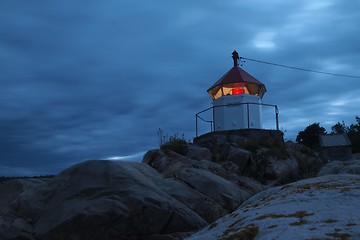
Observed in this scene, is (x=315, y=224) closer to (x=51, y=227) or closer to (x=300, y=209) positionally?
(x=300, y=209)

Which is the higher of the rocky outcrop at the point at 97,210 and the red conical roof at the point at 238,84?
the red conical roof at the point at 238,84

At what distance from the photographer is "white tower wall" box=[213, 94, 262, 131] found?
961 inches

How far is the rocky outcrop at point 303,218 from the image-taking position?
2549 millimetres

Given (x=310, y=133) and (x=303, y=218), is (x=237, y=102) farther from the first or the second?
(x=310, y=133)

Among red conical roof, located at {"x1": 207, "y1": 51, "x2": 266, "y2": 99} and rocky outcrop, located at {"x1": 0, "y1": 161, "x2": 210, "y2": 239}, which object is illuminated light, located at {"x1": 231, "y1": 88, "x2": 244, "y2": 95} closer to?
red conical roof, located at {"x1": 207, "y1": 51, "x2": 266, "y2": 99}

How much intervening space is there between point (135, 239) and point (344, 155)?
2961 centimetres

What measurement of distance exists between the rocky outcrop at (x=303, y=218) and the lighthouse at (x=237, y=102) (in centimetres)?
2072

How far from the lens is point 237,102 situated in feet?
80.6

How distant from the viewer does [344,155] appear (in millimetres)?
34094

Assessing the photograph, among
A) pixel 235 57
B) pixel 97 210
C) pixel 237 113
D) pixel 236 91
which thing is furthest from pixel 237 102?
pixel 97 210

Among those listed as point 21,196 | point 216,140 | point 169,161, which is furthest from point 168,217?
point 216,140

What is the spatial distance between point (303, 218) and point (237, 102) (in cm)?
2197

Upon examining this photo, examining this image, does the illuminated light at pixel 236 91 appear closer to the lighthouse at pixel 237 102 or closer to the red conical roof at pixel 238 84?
the lighthouse at pixel 237 102

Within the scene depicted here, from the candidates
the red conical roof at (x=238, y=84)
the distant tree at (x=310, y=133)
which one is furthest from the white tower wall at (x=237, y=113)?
the distant tree at (x=310, y=133)
